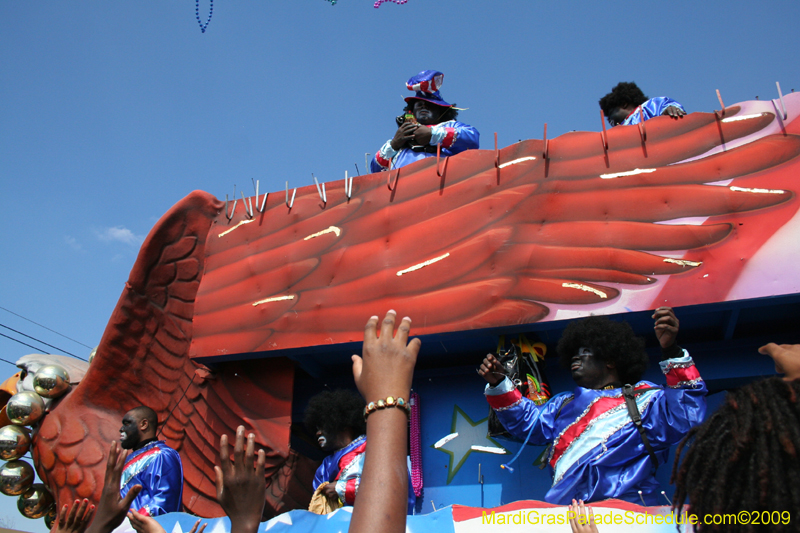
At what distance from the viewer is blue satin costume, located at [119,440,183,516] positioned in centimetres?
403

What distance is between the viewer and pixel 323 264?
4.90m

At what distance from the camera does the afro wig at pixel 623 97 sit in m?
5.88

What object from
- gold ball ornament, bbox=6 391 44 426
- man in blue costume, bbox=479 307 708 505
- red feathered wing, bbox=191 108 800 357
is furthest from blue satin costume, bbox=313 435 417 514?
gold ball ornament, bbox=6 391 44 426

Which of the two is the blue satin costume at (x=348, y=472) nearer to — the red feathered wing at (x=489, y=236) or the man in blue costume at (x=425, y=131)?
the red feathered wing at (x=489, y=236)

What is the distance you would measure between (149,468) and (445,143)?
3299mm

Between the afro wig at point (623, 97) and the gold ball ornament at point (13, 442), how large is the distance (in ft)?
19.4

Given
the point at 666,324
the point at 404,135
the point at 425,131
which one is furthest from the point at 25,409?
the point at 666,324

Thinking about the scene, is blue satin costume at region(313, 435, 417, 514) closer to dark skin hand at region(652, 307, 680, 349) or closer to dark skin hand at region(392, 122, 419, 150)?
dark skin hand at region(652, 307, 680, 349)

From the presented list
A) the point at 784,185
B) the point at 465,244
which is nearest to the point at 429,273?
the point at 465,244

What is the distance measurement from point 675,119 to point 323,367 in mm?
3140

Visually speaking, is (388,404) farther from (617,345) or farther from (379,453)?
(617,345)

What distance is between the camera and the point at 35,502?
232 inches

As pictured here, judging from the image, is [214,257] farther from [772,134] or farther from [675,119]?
[772,134]

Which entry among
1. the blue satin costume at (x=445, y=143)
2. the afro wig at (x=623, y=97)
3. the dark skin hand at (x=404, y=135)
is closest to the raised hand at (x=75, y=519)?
the blue satin costume at (x=445, y=143)
